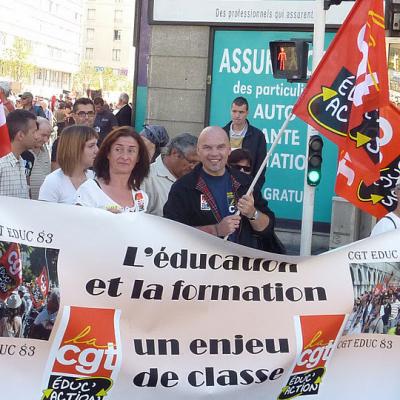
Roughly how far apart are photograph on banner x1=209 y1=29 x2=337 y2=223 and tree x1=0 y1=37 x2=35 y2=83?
242 ft

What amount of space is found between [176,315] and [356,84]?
2.11 m

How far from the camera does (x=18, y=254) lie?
488 centimetres

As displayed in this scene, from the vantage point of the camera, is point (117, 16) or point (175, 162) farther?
point (117, 16)

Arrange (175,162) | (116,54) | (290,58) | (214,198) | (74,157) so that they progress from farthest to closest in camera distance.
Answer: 1. (116,54)
2. (290,58)
3. (175,162)
4. (74,157)
5. (214,198)

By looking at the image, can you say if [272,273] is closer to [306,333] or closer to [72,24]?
[306,333]

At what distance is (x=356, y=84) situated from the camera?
20.5ft

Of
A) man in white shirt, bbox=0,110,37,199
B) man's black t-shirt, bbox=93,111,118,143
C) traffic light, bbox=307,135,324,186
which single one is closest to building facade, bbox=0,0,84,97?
man's black t-shirt, bbox=93,111,118,143

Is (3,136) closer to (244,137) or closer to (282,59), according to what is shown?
(282,59)

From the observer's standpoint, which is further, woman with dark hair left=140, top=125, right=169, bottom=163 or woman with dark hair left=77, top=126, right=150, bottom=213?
woman with dark hair left=140, top=125, right=169, bottom=163

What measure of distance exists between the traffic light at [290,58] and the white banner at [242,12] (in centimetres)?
342

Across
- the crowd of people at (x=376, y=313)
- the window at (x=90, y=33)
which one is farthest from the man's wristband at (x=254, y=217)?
the window at (x=90, y=33)

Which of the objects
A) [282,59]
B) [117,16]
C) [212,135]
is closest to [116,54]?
[117,16]

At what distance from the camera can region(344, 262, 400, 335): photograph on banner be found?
5.29 metres

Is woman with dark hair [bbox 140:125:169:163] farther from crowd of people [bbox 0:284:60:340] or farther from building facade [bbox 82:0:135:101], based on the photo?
building facade [bbox 82:0:135:101]
